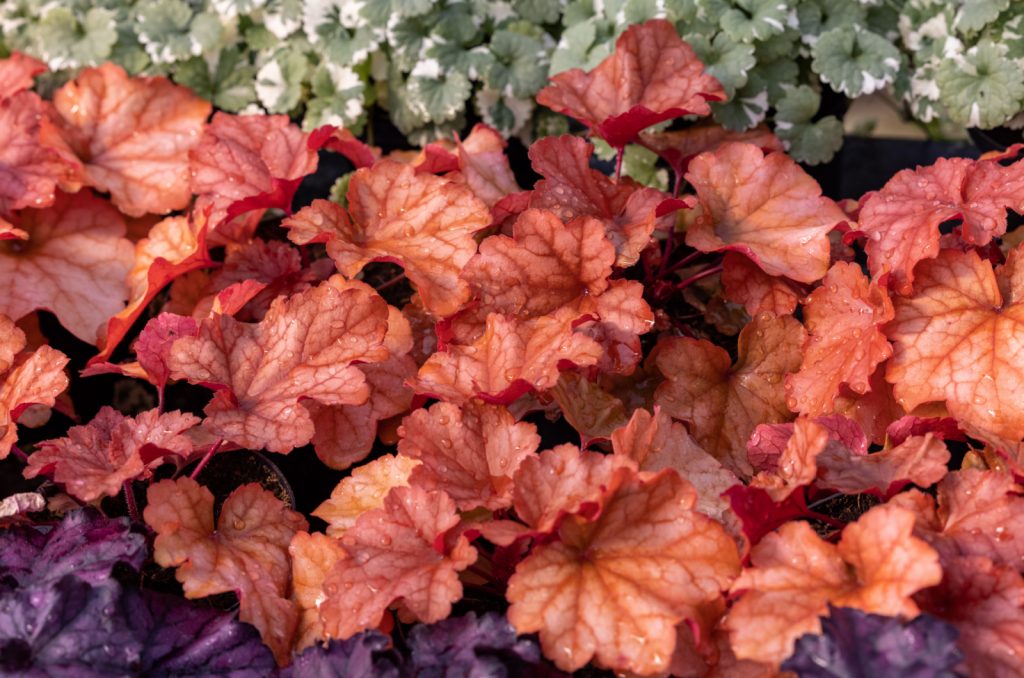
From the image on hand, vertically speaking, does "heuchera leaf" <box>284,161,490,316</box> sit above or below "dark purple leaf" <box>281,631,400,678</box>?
above

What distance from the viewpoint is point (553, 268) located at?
1462 millimetres

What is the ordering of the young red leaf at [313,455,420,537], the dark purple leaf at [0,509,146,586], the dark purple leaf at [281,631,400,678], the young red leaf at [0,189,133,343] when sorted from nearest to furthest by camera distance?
the dark purple leaf at [281,631,400,678], the dark purple leaf at [0,509,146,586], the young red leaf at [313,455,420,537], the young red leaf at [0,189,133,343]

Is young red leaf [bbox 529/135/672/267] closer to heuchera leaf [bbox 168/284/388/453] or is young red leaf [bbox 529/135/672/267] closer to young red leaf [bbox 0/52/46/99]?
heuchera leaf [bbox 168/284/388/453]

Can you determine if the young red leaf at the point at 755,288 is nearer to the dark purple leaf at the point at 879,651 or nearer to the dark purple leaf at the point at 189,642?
the dark purple leaf at the point at 879,651

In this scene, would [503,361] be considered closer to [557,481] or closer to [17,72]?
[557,481]

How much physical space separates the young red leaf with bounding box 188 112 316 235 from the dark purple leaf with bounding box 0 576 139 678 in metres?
0.71

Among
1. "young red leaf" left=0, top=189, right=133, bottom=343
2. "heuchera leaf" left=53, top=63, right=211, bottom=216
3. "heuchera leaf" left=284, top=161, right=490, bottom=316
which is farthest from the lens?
"heuchera leaf" left=53, top=63, right=211, bottom=216

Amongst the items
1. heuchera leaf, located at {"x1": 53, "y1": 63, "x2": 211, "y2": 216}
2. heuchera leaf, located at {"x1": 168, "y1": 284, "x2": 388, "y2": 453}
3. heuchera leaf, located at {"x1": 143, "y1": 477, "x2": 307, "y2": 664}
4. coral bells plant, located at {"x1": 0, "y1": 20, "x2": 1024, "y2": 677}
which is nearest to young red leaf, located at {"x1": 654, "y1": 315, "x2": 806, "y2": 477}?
coral bells plant, located at {"x1": 0, "y1": 20, "x2": 1024, "y2": 677}

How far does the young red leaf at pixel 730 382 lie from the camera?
151cm

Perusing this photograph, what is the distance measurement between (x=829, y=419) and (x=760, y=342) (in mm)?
267

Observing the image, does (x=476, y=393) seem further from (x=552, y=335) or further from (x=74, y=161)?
(x=74, y=161)

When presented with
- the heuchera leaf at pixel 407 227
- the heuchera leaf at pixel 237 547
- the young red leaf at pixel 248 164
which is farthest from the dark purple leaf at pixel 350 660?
the young red leaf at pixel 248 164

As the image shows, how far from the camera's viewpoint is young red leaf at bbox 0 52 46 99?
191 cm

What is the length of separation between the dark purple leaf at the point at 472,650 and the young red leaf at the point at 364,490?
0.80 feet
